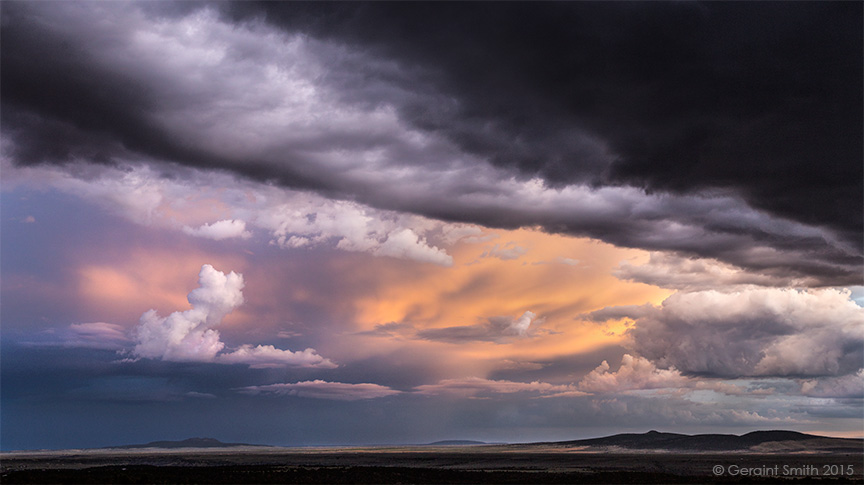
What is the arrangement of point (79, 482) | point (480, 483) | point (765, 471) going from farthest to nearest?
point (765, 471) → point (480, 483) → point (79, 482)

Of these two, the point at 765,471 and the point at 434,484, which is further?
the point at 765,471

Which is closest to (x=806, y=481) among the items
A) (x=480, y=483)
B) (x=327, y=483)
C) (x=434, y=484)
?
(x=480, y=483)

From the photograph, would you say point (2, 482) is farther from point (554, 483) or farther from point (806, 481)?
point (806, 481)

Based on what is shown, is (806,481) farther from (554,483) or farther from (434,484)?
(434,484)

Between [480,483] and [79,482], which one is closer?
[79,482]

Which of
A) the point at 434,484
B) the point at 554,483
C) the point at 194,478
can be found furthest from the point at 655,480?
the point at 194,478

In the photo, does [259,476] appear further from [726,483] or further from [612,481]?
[726,483]

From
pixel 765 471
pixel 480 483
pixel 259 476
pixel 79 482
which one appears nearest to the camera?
pixel 79 482

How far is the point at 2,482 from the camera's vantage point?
69312 mm

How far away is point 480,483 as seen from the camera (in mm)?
73188

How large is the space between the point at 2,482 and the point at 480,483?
49.8 metres

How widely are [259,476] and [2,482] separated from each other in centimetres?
2679

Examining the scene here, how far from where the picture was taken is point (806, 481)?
75.1 meters

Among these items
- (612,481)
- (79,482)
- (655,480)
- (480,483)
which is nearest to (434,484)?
(480,483)
